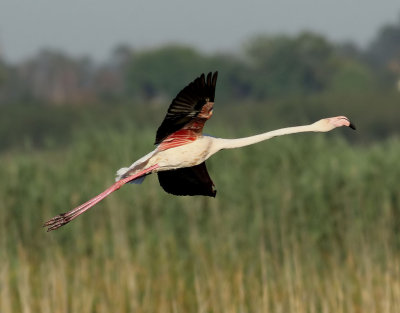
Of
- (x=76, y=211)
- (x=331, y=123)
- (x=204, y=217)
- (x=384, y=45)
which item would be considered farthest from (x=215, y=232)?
(x=384, y=45)

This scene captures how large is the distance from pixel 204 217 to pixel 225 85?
47023 mm

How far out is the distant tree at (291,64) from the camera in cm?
5991

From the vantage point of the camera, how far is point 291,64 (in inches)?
2420

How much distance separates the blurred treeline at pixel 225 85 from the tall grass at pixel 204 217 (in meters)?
12.0

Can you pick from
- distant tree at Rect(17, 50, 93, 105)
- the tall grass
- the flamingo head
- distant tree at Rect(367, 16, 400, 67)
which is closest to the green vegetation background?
the tall grass

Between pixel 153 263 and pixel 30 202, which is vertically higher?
pixel 30 202

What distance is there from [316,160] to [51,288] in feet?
20.7

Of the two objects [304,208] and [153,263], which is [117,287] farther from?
[304,208]

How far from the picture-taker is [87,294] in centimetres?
802

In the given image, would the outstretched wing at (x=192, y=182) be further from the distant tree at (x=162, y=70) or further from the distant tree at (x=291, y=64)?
the distant tree at (x=162, y=70)

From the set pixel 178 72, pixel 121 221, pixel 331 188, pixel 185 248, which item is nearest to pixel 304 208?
pixel 331 188

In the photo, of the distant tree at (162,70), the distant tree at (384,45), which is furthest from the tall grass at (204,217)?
the distant tree at (384,45)

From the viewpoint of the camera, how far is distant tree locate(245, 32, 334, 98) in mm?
59906

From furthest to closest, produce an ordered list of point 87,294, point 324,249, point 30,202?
point 30,202, point 324,249, point 87,294
